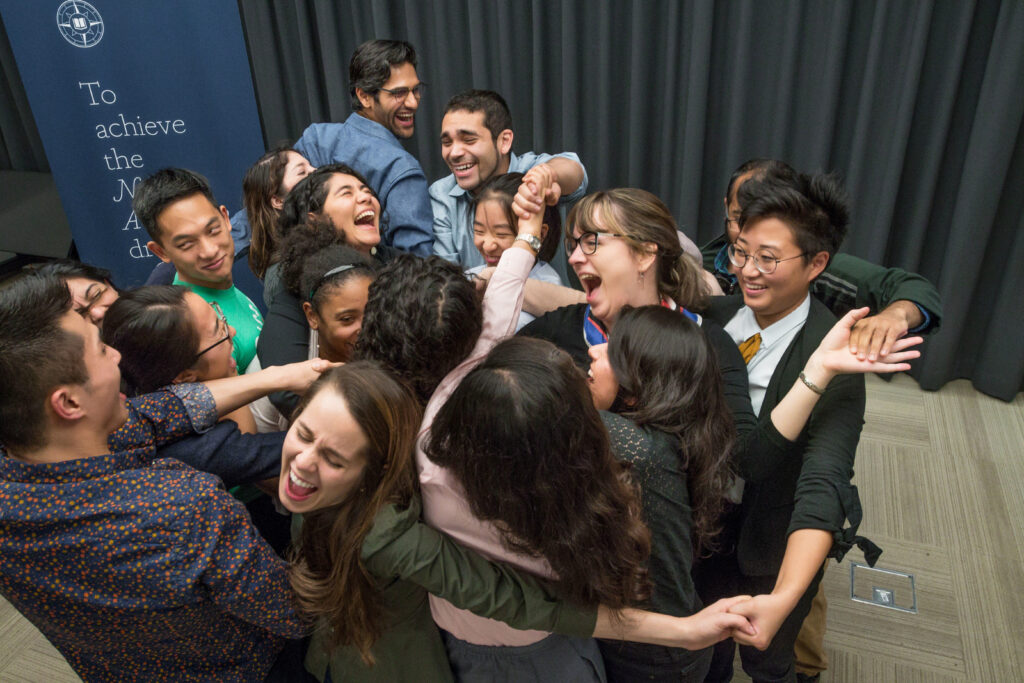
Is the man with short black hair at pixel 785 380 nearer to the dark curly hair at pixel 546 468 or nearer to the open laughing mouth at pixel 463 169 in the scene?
the dark curly hair at pixel 546 468

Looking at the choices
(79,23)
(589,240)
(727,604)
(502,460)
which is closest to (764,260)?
(589,240)

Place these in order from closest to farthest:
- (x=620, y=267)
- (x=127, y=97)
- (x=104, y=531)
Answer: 1. (x=104, y=531)
2. (x=620, y=267)
3. (x=127, y=97)

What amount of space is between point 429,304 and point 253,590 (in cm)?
59

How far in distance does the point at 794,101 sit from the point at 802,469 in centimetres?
240

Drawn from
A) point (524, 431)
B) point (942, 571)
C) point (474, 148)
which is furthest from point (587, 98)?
point (524, 431)

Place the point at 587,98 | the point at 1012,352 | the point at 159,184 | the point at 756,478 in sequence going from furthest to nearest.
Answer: the point at 587,98
the point at 1012,352
the point at 159,184
the point at 756,478

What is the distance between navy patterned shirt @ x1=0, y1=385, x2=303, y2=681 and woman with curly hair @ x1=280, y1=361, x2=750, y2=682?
0.09m

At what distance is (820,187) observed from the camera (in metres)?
1.59

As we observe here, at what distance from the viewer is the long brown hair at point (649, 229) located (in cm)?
169

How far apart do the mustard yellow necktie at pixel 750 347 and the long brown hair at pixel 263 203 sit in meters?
1.52

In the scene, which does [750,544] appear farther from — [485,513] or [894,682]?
[894,682]

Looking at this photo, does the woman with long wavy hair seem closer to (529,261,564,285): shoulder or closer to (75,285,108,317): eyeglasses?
(75,285,108,317): eyeglasses

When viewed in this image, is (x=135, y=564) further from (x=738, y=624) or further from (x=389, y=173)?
(x=389, y=173)

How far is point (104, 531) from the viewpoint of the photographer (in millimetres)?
1006
